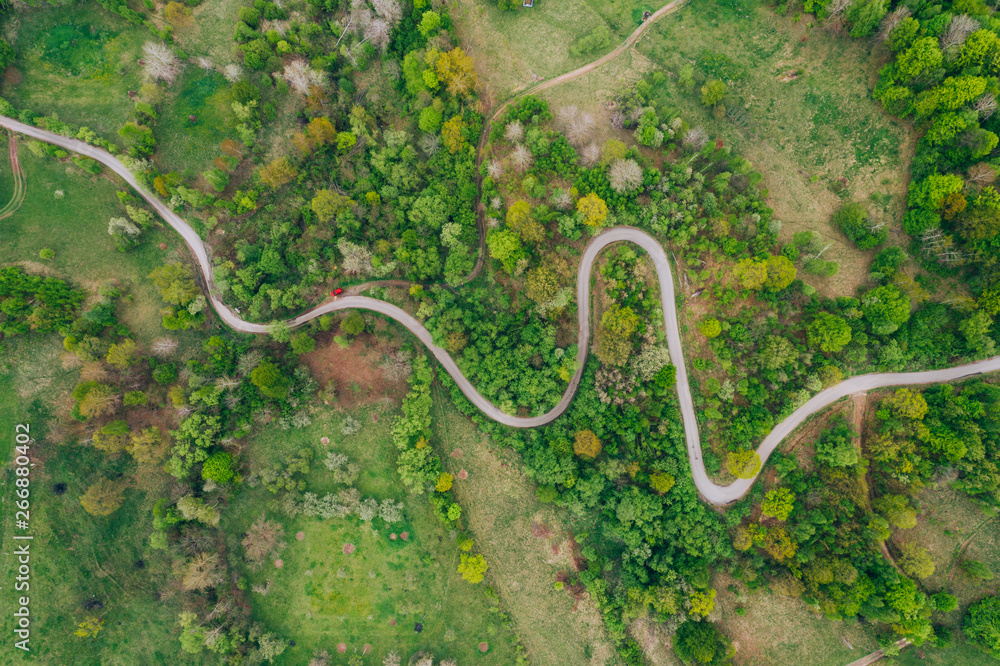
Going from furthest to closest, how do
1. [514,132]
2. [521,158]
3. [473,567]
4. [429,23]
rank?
[429,23] → [514,132] → [521,158] → [473,567]

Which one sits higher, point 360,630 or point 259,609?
point 360,630

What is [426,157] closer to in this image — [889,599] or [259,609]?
[259,609]

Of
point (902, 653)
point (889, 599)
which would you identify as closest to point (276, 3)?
point (889, 599)

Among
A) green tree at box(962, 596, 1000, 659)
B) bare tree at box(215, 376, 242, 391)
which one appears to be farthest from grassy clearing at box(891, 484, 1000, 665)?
bare tree at box(215, 376, 242, 391)

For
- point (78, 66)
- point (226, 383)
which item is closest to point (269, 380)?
point (226, 383)

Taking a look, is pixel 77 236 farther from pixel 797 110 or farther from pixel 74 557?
pixel 797 110

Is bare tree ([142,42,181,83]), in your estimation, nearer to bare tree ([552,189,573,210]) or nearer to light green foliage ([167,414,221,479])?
light green foliage ([167,414,221,479])

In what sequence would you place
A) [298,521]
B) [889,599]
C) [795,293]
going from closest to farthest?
[889,599] → [795,293] → [298,521]
